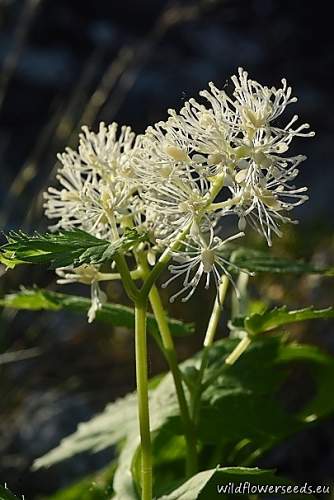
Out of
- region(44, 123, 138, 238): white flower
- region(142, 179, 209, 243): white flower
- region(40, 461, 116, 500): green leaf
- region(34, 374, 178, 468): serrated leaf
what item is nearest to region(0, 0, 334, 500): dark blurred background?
region(40, 461, 116, 500): green leaf

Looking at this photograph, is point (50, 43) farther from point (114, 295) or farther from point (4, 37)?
point (114, 295)

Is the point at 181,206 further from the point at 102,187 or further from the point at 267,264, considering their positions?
the point at 267,264

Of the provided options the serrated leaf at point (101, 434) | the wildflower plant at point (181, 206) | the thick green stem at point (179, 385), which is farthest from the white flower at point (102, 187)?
the serrated leaf at point (101, 434)

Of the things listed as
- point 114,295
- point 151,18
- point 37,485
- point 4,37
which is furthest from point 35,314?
point 151,18

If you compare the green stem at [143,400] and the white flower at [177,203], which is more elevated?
the white flower at [177,203]

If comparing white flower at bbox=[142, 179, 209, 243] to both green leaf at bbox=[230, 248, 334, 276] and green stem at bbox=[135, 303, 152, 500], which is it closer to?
green stem at bbox=[135, 303, 152, 500]

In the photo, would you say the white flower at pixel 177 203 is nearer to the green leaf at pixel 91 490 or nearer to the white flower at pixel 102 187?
the white flower at pixel 102 187
